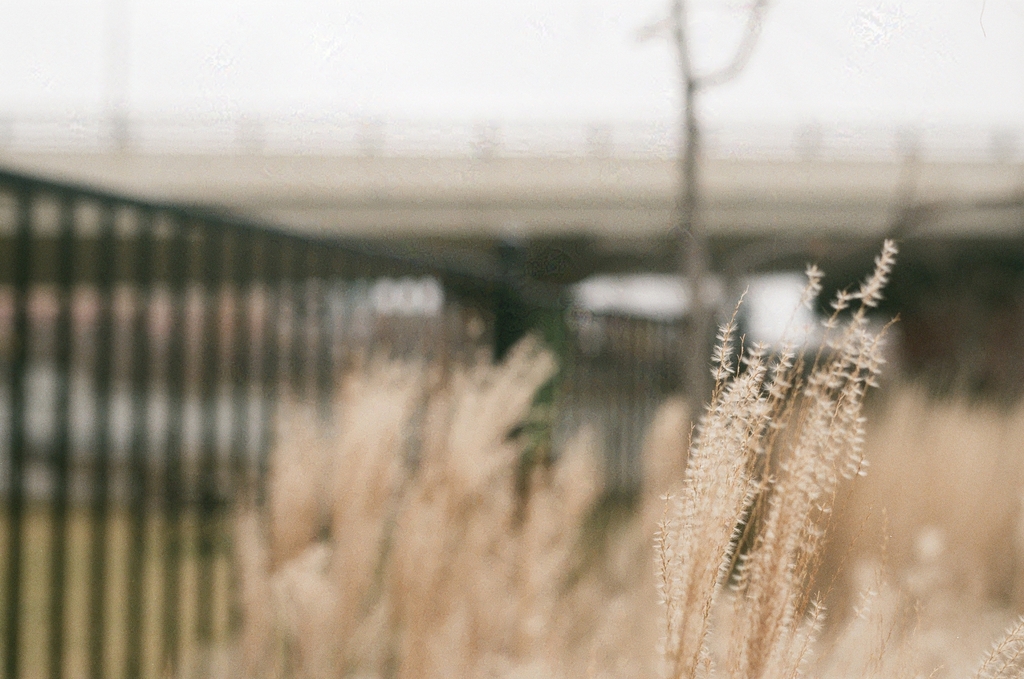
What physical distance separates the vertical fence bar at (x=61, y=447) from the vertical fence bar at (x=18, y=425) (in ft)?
0.25

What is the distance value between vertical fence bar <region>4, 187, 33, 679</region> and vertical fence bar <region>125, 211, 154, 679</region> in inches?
13.4

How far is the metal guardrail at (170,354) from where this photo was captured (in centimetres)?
212

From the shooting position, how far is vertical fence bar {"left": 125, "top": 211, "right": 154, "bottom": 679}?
240 centimetres

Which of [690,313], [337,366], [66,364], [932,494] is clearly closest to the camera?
[66,364]

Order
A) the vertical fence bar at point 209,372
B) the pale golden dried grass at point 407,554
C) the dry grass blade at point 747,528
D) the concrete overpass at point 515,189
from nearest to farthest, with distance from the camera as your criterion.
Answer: the dry grass blade at point 747,528, the pale golden dried grass at point 407,554, the vertical fence bar at point 209,372, the concrete overpass at point 515,189

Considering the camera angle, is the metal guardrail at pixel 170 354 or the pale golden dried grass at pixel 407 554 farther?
the pale golden dried grass at pixel 407 554

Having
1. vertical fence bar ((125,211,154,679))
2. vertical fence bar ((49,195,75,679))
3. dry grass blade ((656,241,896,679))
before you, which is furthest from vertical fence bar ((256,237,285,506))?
dry grass blade ((656,241,896,679))

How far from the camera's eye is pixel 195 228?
101 inches

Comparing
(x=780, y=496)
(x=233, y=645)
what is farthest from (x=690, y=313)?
(x=233, y=645)

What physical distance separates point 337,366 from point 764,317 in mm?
1750

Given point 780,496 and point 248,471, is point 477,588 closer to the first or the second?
point 248,471

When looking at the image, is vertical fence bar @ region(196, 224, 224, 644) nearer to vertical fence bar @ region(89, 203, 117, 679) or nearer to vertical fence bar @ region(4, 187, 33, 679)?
vertical fence bar @ region(89, 203, 117, 679)

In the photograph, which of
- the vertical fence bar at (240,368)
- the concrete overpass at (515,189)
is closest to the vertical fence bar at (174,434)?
the vertical fence bar at (240,368)

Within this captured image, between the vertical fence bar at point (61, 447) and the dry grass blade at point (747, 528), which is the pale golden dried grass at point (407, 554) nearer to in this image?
the vertical fence bar at point (61, 447)
